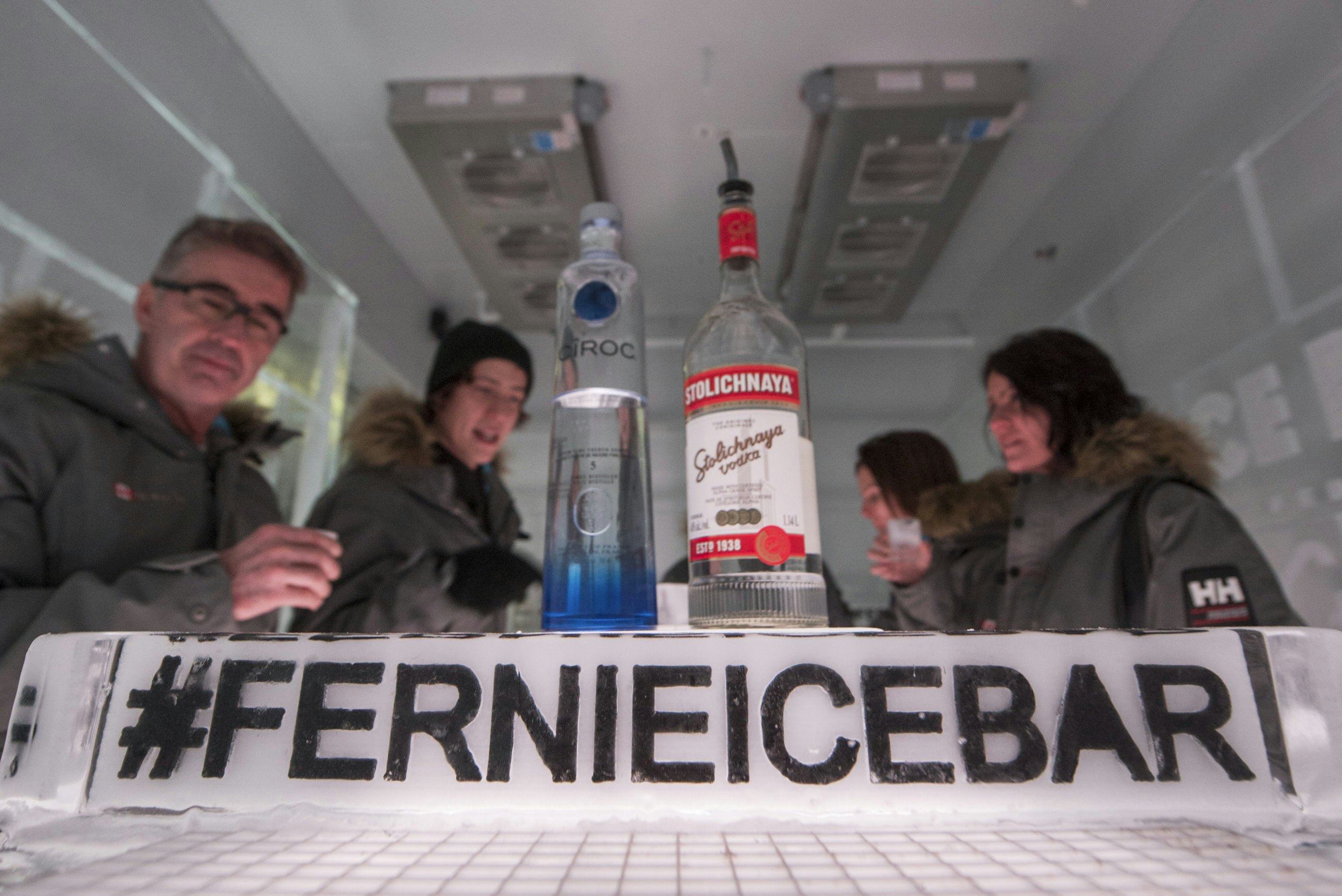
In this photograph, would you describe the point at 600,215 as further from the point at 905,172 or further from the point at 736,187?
the point at 905,172

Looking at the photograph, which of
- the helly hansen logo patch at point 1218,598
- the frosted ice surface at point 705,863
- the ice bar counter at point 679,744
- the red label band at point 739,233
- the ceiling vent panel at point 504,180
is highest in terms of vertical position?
the ceiling vent panel at point 504,180

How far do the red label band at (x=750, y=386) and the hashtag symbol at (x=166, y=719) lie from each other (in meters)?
0.28

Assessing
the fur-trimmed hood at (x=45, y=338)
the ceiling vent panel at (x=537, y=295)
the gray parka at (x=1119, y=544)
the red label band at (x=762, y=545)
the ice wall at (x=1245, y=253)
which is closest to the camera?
the red label band at (x=762, y=545)

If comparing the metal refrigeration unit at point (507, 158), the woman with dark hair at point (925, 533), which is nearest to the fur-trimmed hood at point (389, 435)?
the metal refrigeration unit at point (507, 158)

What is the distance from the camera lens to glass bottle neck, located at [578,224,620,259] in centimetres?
45

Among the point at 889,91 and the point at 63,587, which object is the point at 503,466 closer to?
the point at 63,587

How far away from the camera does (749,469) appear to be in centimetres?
41

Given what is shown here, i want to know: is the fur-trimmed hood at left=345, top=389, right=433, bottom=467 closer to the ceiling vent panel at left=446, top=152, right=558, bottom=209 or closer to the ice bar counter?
the ceiling vent panel at left=446, top=152, right=558, bottom=209

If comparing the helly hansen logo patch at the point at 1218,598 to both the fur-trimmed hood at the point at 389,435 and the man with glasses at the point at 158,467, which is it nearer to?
the man with glasses at the point at 158,467

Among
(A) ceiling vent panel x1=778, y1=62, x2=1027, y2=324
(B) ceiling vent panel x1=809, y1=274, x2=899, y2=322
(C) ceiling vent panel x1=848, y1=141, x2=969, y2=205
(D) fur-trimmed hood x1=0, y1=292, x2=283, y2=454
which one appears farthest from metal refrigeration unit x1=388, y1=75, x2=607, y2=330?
(D) fur-trimmed hood x1=0, y1=292, x2=283, y2=454

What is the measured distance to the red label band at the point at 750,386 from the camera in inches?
16.2

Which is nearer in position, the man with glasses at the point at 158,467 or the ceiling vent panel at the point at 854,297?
the man with glasses at the point at 158,467

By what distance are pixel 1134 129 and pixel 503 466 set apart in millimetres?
1970

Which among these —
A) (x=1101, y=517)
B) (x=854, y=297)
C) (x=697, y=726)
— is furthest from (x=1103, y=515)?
(x=854, y=297)
